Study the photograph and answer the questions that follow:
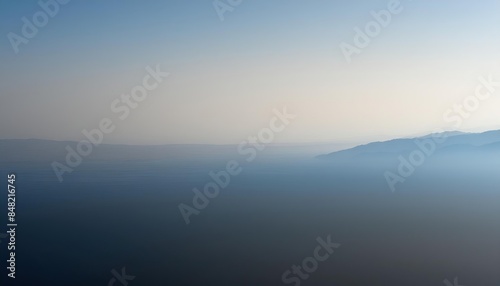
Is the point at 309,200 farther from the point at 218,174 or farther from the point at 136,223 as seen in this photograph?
the point at 136,223

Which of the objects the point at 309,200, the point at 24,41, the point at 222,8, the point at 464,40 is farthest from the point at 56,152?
the point at 464,40
